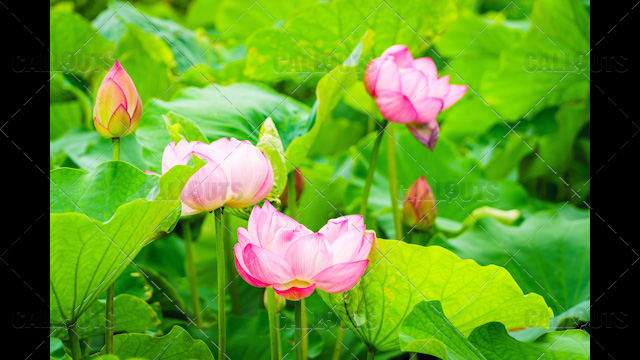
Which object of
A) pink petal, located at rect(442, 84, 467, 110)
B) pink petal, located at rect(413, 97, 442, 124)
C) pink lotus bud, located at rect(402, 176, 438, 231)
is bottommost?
pink lotus bud, located at rect(402, 176, 438, 231)

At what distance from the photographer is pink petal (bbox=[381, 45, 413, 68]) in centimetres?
77

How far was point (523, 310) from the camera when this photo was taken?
2.13 ft

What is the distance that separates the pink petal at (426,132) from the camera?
78cm

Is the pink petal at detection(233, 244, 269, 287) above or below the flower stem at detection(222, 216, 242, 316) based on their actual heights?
above

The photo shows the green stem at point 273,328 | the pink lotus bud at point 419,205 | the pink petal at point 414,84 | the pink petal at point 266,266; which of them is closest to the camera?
the pink petal at point 266,266

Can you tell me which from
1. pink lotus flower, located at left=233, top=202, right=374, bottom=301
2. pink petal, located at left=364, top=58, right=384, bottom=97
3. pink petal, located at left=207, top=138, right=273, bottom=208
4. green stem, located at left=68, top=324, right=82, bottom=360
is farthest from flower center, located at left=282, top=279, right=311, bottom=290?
pink petal, located at left=364, top=58, right=384, bottom=97

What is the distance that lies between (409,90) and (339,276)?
0.34 metres

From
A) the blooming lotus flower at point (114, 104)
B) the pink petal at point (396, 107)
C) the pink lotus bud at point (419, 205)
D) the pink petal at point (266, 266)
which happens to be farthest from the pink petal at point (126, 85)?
the pink lotus bud at point (419, 205)

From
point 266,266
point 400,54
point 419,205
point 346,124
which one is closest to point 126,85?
point 266,266

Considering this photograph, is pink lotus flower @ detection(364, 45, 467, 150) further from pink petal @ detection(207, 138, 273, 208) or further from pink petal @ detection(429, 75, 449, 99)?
pink petal @ detection(207, 138, 273, 208)

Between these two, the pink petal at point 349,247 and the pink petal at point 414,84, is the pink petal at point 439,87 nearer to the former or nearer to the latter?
the pink petal at point 414,84

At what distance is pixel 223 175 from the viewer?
568mm
